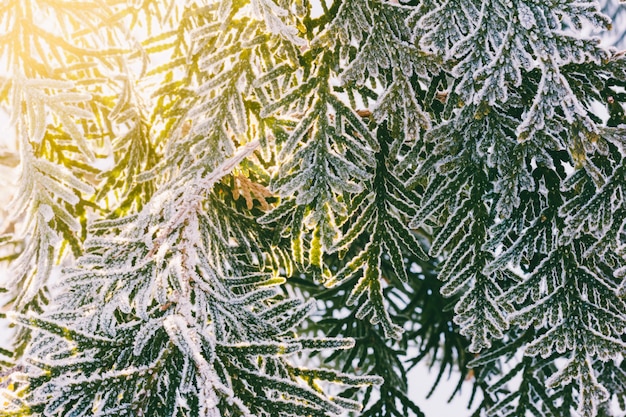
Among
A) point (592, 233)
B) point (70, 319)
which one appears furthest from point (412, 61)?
point (70, 319)

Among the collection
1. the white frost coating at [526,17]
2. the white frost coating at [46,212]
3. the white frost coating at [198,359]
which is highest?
the white frost coating at [526,17]

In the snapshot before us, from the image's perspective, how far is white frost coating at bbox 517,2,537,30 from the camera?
186cm

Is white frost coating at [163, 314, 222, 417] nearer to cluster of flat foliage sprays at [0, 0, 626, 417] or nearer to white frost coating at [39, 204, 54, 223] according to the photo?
cluster of flat foliage sprays at [0, 0, 626, 417]

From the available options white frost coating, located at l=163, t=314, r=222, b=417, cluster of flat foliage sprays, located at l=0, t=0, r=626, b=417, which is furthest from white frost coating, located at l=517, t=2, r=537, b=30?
white frost coating, located at l=163, t=314, r=222, b=417

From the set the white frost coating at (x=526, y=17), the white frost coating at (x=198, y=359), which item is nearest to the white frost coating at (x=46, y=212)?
the white frost coating at (x=198, y=359)

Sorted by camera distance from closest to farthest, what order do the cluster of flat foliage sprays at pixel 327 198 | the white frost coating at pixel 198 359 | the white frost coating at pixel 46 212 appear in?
1. the white frost coating at pixel 198 359
2. the cluster of flat foliage sprays at pixel 327 198
3. the white frost coating at pixel 46 212

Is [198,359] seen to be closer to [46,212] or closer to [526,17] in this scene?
[46,212]

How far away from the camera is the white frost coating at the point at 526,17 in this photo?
1863mm

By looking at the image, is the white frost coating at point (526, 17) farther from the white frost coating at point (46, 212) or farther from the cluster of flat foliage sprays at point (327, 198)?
the white frost coating at point (46, 212)

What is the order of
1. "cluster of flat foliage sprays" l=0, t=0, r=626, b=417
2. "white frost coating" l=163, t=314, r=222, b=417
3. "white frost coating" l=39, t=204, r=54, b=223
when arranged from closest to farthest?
1. "white frost coating" l=163, t=314, r=222, b=417
2. "cluster of flat foliage sprays" l=0, t=0, r=626, b=417
3. "white frost coating" l=39, t=204, r=54, b=223

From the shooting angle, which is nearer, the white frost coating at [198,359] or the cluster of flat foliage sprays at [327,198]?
the white frost coating at [198,359]

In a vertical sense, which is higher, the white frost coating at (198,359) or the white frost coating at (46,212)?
the white frost coating at (46,212)

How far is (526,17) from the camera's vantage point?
6.14ft

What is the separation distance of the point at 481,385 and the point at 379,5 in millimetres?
2924
